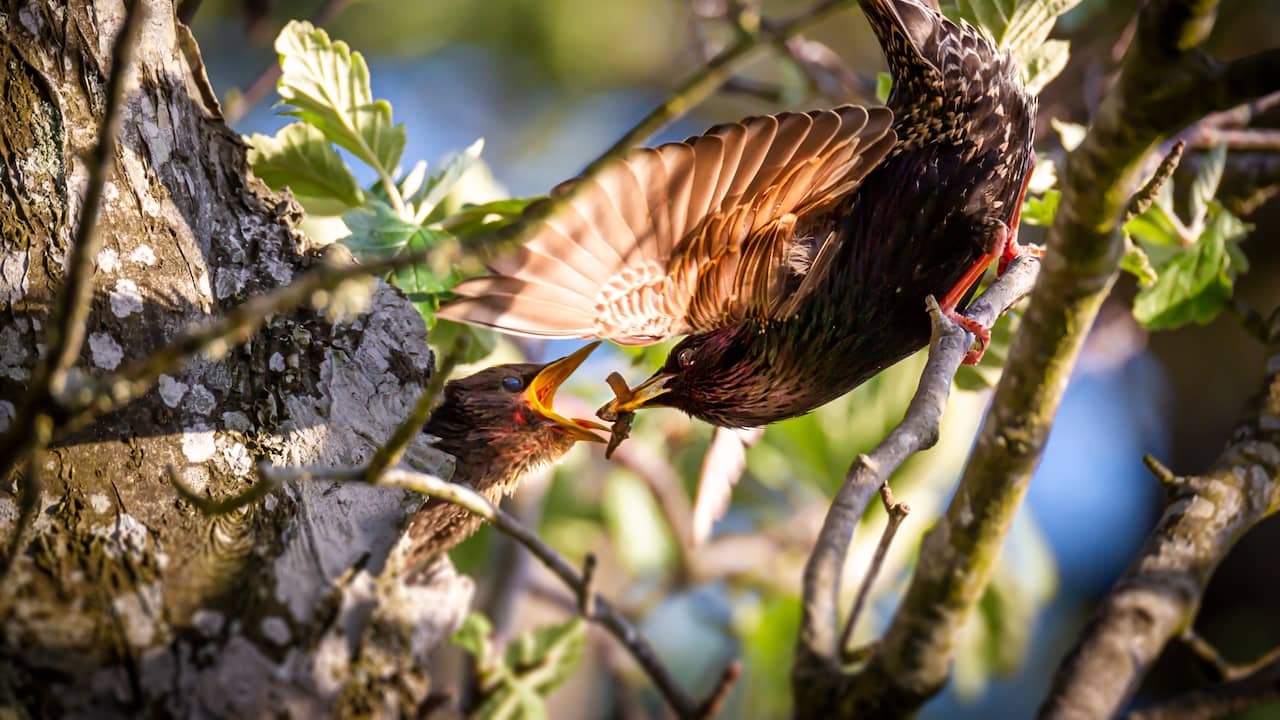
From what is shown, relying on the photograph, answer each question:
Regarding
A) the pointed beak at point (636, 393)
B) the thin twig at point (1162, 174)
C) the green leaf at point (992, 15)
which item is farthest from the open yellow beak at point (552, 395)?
the thin twig at point (1162, 174)

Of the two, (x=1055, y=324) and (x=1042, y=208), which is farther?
(x=1042, y=208)

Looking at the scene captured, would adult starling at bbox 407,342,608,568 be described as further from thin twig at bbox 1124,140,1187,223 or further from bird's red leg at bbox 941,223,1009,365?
thin twig at bbox 1124,140,1187,223

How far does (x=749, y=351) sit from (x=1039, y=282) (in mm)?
881

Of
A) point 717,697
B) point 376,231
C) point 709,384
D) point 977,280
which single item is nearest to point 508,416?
point 709,384

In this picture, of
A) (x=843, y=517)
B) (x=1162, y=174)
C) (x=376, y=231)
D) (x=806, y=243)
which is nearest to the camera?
(x=843, y=517)

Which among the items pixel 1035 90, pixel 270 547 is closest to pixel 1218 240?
pixel 1035 90

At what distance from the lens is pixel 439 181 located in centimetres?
213

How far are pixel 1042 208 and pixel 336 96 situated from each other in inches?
59.6

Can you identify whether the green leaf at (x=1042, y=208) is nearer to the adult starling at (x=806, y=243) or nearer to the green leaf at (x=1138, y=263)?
the adult starling at (x=806, y=243)

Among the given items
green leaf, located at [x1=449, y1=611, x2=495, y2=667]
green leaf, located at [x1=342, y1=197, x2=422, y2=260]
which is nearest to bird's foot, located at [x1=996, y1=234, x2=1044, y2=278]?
green leaf, located at [x1=342, y1=197, x2=422, y2=260]

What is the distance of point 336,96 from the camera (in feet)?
6.54

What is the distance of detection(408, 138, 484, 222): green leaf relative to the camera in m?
2.10

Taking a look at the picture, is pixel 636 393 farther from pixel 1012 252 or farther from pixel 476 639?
pixel 1012 252

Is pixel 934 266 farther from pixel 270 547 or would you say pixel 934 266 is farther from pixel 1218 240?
pixel 270 547
